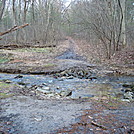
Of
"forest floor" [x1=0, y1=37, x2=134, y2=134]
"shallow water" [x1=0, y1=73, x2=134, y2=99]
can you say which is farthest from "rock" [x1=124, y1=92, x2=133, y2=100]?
"shallow water" [x1=0, y1=73, x2=134, y2=99]

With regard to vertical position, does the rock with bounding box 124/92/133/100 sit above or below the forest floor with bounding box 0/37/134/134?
below

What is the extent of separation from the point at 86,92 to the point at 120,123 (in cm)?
264

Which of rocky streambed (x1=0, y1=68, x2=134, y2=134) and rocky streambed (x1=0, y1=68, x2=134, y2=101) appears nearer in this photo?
rocky streambed (x1=0, y1=68, x2=134, y2=134)

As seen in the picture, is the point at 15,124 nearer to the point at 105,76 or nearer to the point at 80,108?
the point at 80,108

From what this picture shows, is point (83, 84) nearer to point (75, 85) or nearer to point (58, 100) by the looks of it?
point (75, 85)

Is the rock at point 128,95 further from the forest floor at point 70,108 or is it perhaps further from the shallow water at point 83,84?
the shallow water at point 83,84

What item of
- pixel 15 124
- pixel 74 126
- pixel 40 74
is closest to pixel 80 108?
pixel 74 126

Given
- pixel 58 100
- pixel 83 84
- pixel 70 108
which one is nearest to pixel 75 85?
pixel 83 84

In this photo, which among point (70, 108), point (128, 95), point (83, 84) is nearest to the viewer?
point (70, 108)

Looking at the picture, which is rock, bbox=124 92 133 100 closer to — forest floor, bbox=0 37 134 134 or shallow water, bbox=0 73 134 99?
forest floor, bbox=0 37 134 134

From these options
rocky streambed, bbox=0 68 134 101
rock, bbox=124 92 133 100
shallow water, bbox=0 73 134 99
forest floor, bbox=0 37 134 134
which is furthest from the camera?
shallow water, bbox=0 73 134 99

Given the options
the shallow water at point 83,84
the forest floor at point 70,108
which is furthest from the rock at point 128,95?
the shallow water at point 83,84

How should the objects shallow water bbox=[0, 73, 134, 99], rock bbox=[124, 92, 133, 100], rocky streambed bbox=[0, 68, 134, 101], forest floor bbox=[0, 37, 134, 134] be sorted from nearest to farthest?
forest floor bbox=[0, 37, 134, 134], rock bbox=[124, 92, 133, 100], rocky streambed bbox=[0, 68, 134, 101], shallow water bbox=[0, 73, 134, 99]

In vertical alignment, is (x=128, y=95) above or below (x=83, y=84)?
below
